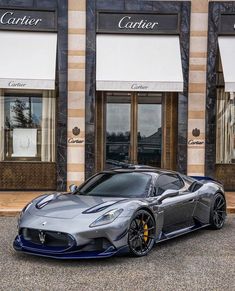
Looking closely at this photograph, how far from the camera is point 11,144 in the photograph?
13.7 m

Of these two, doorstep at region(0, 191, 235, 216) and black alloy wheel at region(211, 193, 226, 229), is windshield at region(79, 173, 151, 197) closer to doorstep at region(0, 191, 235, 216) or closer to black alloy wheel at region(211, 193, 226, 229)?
black alloy wheel at region(211, 193, 226, 229)

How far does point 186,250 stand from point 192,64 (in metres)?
7.62

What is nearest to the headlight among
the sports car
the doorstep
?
the sports car

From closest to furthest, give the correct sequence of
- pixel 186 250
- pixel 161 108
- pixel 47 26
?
1. pixel 186 250
2. pixel 47 26
3. pixel 161 108

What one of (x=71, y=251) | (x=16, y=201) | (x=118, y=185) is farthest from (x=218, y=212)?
(x=16, y=201)

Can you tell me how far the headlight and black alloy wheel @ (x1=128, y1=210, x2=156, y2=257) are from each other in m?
0.27

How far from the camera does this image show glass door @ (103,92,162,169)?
46.2 ft

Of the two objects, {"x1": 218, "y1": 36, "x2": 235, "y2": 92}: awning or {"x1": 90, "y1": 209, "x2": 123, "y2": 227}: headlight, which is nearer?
{"x1": 90, "y1": 209, "x2": 123, "y2": 227}: headlight

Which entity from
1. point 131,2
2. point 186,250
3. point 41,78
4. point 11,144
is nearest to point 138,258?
point 186,250

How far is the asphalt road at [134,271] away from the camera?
522cm

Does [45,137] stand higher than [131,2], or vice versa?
[131,2]

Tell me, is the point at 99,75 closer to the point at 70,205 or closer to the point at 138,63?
the point at 138,63

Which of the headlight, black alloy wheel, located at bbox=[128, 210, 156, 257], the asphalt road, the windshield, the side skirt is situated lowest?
the asphalt road

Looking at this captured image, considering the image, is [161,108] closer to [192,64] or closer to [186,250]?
[192,64]
